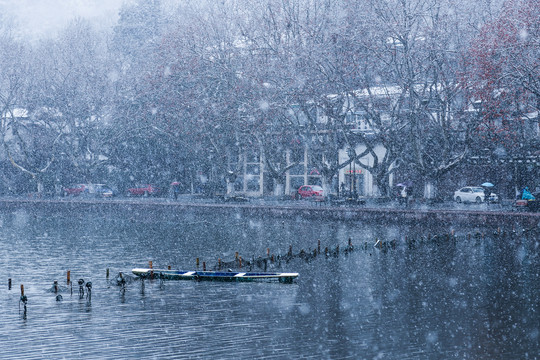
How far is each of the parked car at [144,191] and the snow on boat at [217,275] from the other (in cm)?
4722

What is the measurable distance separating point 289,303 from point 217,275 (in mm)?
3888

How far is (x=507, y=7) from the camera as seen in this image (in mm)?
35594

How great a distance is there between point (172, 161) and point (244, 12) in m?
23.5

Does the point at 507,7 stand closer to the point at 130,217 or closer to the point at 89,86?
the point at 130,217

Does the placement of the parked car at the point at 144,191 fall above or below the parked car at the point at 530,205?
above

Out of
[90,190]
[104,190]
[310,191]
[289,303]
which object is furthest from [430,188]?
[104,190]

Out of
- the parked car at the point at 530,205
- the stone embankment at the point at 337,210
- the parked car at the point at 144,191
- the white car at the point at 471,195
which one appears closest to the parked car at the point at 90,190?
the parked car at the point at 144,191

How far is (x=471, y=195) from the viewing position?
52.8 m

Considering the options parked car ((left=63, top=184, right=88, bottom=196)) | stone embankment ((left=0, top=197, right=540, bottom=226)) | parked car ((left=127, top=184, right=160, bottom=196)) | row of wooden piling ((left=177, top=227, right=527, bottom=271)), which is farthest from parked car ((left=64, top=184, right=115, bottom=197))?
row of wooden piling ((left=177, top=227, right=527, bottom=271))

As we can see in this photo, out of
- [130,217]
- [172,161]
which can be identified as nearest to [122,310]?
[130,217]

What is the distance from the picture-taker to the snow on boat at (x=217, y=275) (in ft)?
66.4

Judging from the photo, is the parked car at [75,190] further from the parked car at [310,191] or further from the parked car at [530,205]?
the parked car at [530,205]

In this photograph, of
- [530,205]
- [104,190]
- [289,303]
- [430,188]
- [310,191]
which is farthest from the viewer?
[104,190]

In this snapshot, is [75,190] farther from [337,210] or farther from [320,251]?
[320,251]
